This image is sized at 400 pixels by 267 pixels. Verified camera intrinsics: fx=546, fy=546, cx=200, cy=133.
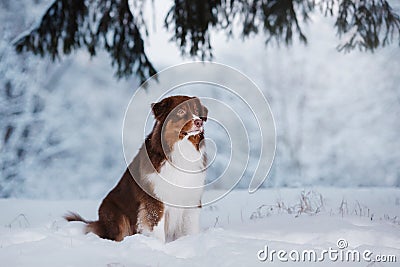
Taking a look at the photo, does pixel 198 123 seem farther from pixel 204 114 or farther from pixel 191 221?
pixel 191 221

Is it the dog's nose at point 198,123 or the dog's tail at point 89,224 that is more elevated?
the dog's nose at point 198,123

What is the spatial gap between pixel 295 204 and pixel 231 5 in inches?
36.6

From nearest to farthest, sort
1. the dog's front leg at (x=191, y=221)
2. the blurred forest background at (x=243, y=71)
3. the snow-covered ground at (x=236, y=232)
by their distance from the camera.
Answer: the snow-covered ground at (x=236, y=232), the dog's front leg at (x=191, y=221), the blurred forest background at (x=243, y=71)

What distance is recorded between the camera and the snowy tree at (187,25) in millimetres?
2389

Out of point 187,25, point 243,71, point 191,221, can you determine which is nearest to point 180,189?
point 191,221

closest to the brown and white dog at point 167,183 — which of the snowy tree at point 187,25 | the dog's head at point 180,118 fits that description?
the dog's head at point 180,118

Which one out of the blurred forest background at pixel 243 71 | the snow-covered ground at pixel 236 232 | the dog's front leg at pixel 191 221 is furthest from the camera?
the blurred forest background at pixel 243 71

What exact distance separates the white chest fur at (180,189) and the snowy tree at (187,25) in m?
0.50

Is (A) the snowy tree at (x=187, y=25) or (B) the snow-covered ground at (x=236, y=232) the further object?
(A) the snowy tree at (x=187, y=25)

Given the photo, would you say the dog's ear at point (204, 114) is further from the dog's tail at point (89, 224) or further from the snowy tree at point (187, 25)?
the dog's tail at point (89, 224)

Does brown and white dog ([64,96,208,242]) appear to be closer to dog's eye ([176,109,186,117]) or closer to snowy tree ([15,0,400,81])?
dog's eye ([176,109,186,117])

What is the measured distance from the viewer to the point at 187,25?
7.93 feet

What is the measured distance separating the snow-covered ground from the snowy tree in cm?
64

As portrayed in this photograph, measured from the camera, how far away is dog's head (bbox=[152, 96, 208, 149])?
6.67 feet
